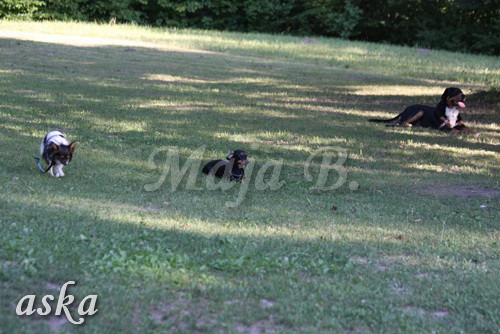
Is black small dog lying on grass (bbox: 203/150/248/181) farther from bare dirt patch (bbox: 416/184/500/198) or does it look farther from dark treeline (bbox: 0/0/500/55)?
dark treeline (bbox: 0/0/500/55)

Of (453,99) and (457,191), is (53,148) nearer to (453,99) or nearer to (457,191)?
(457,191)

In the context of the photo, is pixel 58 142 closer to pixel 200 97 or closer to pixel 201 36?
pixel 200 97

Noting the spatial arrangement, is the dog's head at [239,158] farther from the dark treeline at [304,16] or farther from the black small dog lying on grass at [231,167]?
the dark treeline at [304,16]

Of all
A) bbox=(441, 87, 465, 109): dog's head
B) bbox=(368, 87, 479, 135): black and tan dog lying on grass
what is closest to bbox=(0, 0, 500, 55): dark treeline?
bbox=(368, 87, 479, 135): black and tan dog lying on grass

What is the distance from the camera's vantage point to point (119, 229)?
7410 mm

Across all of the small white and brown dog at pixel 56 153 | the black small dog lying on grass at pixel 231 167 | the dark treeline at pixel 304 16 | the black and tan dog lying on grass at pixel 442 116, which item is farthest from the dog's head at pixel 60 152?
the dark treeline at pixel 304 16

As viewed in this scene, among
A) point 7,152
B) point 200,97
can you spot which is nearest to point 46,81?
point 200,97

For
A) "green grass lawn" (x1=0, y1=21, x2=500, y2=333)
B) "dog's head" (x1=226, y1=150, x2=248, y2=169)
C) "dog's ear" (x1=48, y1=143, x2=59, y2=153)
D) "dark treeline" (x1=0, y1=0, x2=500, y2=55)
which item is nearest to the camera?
"green grass lawn" (x1=0, y1=21, x2=500, y2=333)

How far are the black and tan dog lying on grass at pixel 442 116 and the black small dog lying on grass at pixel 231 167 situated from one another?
244 inches

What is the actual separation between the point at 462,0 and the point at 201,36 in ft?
53.0

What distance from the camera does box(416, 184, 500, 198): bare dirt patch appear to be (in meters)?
11.1

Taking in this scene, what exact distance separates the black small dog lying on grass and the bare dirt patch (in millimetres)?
2806

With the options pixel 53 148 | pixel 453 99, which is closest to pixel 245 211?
pixel 53 148

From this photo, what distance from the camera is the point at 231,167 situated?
440 inches
